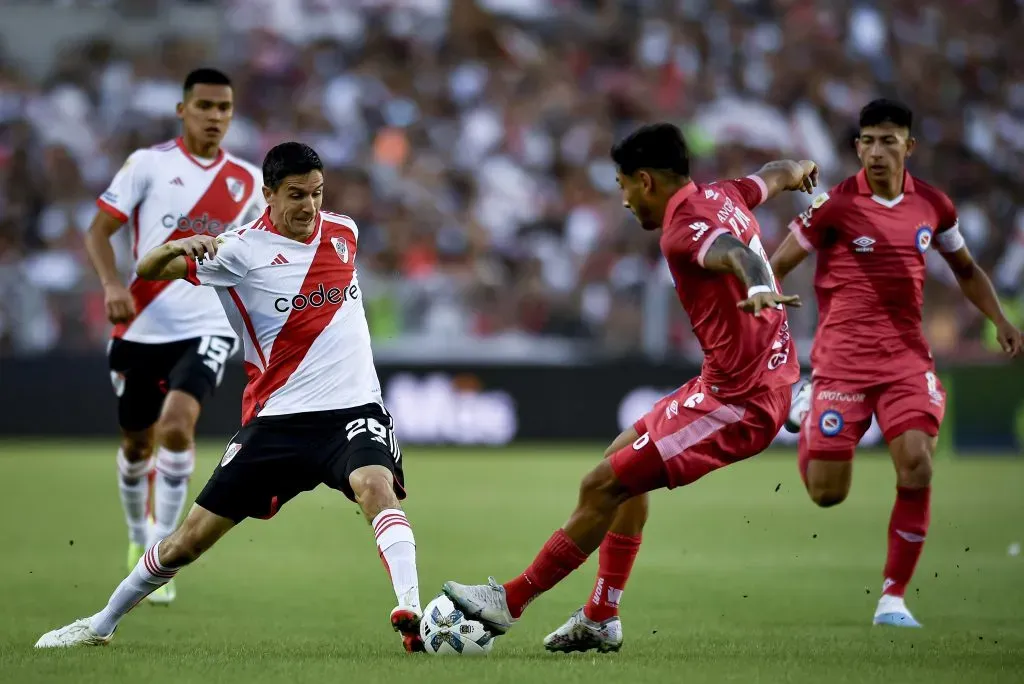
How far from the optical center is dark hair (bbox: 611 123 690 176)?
695 cm

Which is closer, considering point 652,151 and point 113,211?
point 652,151

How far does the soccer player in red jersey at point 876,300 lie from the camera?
29.2ft

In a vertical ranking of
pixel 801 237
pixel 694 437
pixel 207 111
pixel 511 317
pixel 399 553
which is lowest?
pixel 511 317

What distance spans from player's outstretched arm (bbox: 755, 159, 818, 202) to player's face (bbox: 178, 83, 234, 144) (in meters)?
3.69

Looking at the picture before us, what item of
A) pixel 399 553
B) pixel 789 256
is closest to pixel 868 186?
pixel 789 256

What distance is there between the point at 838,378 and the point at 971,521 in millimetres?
4694

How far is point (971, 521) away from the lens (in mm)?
13164

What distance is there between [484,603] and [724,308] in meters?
1.72

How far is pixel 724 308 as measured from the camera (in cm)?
700

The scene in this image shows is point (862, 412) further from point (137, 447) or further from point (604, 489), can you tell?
point (137, 447)

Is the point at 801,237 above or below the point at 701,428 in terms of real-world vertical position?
above

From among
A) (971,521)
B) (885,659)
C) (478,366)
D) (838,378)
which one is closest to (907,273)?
(838,378)

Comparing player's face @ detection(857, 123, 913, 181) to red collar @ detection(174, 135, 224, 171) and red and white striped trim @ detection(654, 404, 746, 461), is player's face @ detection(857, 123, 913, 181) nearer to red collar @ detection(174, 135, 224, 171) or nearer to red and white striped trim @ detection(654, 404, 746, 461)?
red and white striped trim @ detection(654, 404, 746, 461)

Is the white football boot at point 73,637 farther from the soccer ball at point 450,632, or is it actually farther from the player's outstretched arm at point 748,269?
the player's outstretched arm at point 748,269
